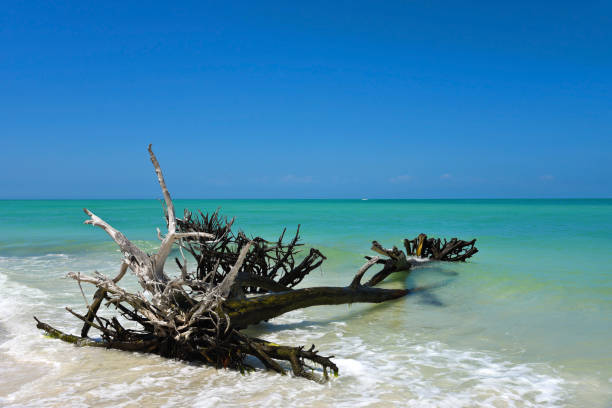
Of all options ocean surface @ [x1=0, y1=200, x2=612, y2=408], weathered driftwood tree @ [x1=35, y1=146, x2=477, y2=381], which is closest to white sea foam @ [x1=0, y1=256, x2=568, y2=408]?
ocean surface @ [x1=0, y1=200, x2=612, y2=408]

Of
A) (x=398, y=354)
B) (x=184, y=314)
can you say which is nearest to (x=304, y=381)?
(x=184, y=314)

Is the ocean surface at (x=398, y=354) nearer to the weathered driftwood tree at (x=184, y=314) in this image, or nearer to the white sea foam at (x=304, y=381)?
the white sea foam at (x=304, y=381)

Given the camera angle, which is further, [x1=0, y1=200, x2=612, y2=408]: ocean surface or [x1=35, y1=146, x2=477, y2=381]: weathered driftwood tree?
[x1=35, y1=146, x2=477, y2=381]: weathered driftwood tree

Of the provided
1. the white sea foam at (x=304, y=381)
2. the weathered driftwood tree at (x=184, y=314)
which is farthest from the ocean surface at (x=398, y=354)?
the weathered driftwood tree at (x=184, y=314)

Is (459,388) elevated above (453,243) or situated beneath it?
situated beneath

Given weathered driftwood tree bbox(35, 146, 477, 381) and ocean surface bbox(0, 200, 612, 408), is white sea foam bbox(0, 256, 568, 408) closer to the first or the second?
ocean surface bbox(0, 200, 612, 408)

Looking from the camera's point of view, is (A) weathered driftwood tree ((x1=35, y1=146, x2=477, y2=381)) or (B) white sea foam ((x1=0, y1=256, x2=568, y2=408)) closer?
(B) white sea foam ((x1=0, y1=256, x2=568, y2=408))

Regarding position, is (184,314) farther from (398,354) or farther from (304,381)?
(398,354)

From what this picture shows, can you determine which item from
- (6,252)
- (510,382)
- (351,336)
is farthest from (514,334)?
(6,252)

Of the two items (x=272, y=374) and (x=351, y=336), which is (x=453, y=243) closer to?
(x=351, y=336)

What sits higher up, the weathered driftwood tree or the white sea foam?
the weathered driftwood tree

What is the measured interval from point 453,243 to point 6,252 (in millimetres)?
14651

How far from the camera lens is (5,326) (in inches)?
220

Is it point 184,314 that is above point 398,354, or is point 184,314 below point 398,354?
above
